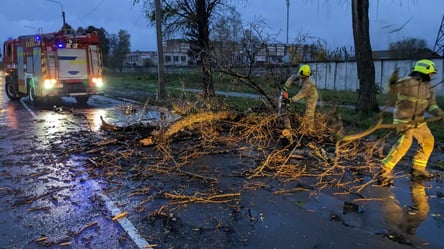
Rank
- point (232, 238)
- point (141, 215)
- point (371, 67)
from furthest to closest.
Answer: point (371, 67)
point (141, 215)
point (232, 238)

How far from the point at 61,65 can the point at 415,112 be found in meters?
14.8

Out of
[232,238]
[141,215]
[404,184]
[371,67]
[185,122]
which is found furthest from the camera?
[371,67]

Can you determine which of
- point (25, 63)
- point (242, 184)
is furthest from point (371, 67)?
point (25, 63)

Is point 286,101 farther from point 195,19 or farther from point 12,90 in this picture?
point 12,90

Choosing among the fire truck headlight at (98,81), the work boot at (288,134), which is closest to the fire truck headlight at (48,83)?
the fire truck headlight at (98,81)

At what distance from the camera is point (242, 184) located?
19.7 ft

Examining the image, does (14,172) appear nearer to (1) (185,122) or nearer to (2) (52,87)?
(1) (185,122)

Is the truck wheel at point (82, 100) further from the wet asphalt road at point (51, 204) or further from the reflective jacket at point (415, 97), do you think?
the reflective jacket at point (415, 97)

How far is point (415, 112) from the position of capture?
19.3 feet

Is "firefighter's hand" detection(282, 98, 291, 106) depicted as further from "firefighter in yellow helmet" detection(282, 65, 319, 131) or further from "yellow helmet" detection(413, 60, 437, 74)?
"yellow helmet" detection(413, 60, 437, 74)

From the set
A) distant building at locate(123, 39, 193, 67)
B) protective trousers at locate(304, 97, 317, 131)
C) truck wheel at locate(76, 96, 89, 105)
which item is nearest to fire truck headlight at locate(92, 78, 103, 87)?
truck wheel at locate(76, 96, 89, 105)

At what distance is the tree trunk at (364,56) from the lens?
39.0 ft

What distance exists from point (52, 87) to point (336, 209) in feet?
48.2

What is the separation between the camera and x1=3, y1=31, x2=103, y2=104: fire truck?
663 inches
